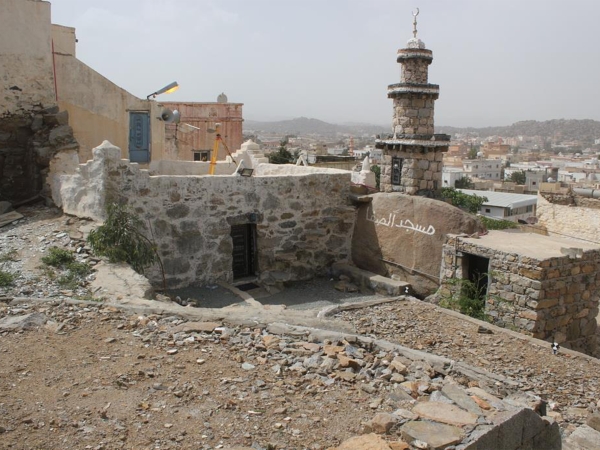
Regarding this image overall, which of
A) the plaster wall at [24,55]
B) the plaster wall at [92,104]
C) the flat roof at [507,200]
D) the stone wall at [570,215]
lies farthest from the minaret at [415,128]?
the flat roof at [507,200]

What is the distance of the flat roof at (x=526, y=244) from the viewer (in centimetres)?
932

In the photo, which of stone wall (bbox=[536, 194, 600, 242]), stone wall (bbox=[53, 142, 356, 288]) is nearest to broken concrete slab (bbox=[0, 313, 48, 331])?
stone wall (bbox=[53, 142, 356, 288])

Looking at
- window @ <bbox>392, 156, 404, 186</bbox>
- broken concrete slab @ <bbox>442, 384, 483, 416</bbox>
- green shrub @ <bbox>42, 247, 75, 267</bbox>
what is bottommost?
broken concrete slab @ <bbox>442, 384, 483, 416</bbox>

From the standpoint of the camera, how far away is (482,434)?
4105mm

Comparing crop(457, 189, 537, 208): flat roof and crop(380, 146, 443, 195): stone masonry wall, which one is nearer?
crop(380, 146, 443, 195): stone masonry wall

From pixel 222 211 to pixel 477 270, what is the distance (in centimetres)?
485

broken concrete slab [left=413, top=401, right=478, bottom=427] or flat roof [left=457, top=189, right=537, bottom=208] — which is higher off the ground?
broken concrete slab [left=413, top=401, right=478, bottom=427]

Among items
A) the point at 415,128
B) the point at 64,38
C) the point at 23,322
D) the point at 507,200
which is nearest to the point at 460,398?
the point at 23,322

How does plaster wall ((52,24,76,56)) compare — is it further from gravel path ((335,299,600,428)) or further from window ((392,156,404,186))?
gravel path ((335,299,600,428))

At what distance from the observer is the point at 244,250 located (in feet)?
38.4

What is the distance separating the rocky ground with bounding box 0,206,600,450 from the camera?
4254mm

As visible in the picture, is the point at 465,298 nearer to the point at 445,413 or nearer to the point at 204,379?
the point at 445,413

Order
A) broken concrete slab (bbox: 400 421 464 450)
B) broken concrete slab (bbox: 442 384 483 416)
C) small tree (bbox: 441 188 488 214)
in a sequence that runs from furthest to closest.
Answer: small tree (bbox: 441 188 488 214) < broken concrete slab (bbox: 442 384 483 416) < broken concrete slab (bbox: 400 421 464 450)

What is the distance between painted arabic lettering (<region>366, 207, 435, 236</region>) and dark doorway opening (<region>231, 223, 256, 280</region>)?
248cm
